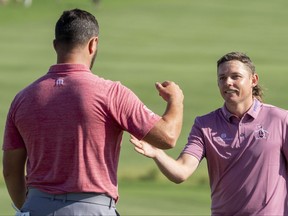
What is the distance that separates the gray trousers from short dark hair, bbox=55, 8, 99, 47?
82 centimetres

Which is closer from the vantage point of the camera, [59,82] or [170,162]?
[59,82]

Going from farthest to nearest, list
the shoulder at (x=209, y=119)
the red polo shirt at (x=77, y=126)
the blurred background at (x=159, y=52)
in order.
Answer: the blurred background at (x=159, y=52)
the shoulder at (x=209, y=119)
the red polo shirt at (x=77, y=126)

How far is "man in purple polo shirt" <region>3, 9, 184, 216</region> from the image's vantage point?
19.6ft

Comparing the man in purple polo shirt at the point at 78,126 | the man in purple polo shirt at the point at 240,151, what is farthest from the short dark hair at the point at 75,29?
the man in purple polo shirt at the point at 240,151

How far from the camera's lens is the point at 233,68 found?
25.0 feet

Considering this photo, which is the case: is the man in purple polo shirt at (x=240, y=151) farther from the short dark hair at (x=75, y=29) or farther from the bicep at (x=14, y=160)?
the short dark hair at (x=75, y=29)

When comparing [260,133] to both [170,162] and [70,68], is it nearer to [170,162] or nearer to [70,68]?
[170,162]

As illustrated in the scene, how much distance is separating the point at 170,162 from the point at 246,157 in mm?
552

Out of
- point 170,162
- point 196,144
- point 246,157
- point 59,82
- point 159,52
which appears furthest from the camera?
point 159,52

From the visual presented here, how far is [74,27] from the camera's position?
20.2 ft

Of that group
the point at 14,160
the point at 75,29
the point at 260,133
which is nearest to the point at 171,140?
the point at 75,29

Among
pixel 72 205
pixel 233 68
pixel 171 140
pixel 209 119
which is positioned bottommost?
pixel 72 205

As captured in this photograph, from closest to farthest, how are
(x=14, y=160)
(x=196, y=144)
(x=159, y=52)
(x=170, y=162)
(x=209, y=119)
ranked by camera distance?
(x=14, y=160) < (x=170, y=162) < (x=196, y=144) < (x=209, y=119) < (x=159, y=52)

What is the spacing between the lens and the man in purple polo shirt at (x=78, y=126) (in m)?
5.99
